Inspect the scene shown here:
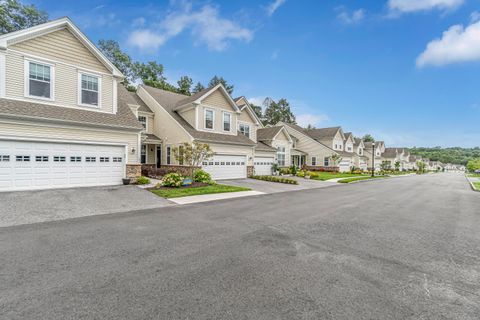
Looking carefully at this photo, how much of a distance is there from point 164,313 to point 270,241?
10.1 feet

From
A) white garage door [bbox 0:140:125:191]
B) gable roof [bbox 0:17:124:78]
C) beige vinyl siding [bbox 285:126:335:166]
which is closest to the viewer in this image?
white garage door [bbox 0:140:125:191]

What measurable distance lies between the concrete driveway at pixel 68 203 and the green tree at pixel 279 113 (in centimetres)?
4654

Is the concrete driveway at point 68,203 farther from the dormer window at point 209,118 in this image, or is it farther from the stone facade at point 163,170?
the dormer window at point 209,118

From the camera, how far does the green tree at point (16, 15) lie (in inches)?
958

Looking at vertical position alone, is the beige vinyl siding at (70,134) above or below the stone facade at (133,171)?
above

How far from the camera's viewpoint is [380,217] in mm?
7980

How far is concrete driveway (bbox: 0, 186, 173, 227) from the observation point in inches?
278

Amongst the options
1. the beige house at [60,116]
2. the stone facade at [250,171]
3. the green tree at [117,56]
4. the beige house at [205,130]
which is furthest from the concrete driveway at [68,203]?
the green tree at [117,56]

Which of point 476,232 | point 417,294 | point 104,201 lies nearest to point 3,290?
point 417,294

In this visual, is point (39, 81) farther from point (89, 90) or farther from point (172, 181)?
point (172, 181)

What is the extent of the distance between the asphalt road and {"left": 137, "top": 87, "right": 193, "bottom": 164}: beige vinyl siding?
36.4 feet

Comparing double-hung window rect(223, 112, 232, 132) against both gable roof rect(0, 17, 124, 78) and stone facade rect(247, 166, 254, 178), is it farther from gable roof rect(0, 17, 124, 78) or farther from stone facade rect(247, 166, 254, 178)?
gable roof rect(0, 17, 124, 78)

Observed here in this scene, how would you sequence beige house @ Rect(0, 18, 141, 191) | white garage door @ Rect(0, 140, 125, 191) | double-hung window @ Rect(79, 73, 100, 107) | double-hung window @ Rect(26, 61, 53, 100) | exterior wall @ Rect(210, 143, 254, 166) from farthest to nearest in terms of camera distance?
exterior wall @ Rect(210, 143, 254, 166) < double-hung window @ Rect(79, 73, 100, 107) < double-hung window @ Rect(26, 61, 53, 100) < beige house @ Rect(0, 18, 141, 191) < white garage door @ Rect(0, 140, 125, 191)

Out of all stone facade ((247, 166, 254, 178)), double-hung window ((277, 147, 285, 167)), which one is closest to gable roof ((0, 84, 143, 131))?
stone facade ((247, 166, 254, 178))
